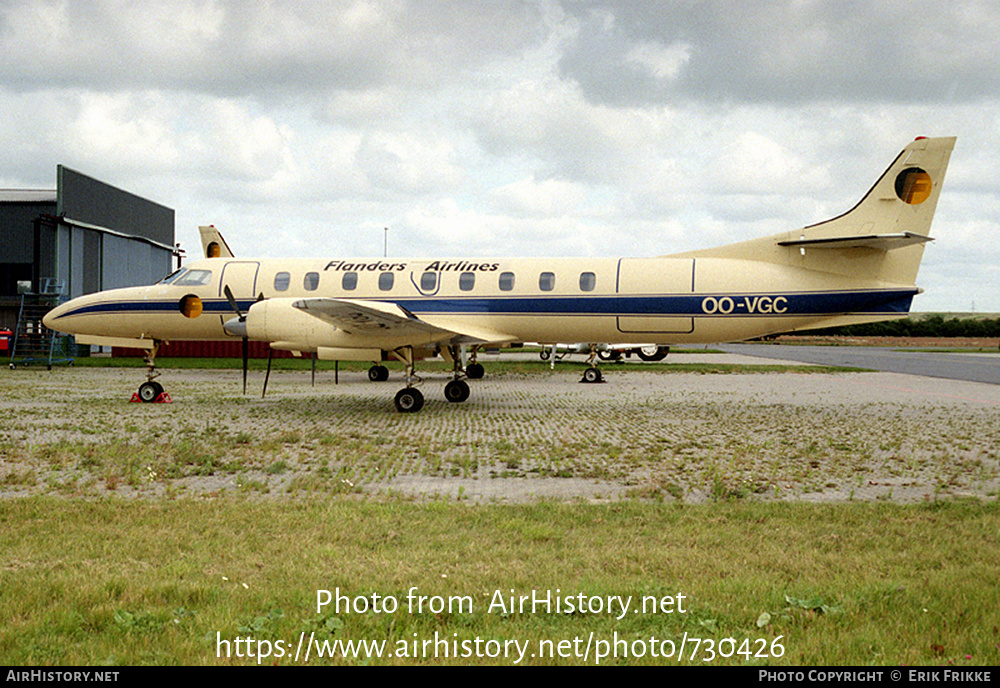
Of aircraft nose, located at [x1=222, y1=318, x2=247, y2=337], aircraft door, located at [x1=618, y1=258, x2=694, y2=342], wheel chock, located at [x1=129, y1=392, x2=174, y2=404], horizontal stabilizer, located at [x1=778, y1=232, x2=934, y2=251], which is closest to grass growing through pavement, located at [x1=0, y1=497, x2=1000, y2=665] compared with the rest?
horizontal stabilizer, located at [x1=778, y1=232, x2=934, y2=251]

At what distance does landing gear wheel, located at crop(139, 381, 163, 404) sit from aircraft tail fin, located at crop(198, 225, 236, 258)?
8.13 metres

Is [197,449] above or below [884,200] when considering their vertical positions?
below

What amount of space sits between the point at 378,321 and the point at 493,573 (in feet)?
35.4

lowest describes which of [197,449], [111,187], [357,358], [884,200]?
[197,449]

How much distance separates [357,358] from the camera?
653 inches

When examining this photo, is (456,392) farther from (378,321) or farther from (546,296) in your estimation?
(378,321)

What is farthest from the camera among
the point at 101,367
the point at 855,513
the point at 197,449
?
the point at 101,367

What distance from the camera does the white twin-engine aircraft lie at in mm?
16031

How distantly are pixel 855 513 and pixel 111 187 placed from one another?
48537 mm

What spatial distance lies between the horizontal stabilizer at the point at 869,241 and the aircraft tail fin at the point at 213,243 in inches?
720

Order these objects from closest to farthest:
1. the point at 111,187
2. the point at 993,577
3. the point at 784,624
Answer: the point at 784,624
the point at 993,577
the point at 111,187

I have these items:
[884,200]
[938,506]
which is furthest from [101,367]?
[938,506]

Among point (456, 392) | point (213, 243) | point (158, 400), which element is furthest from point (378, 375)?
point (158, 400)
